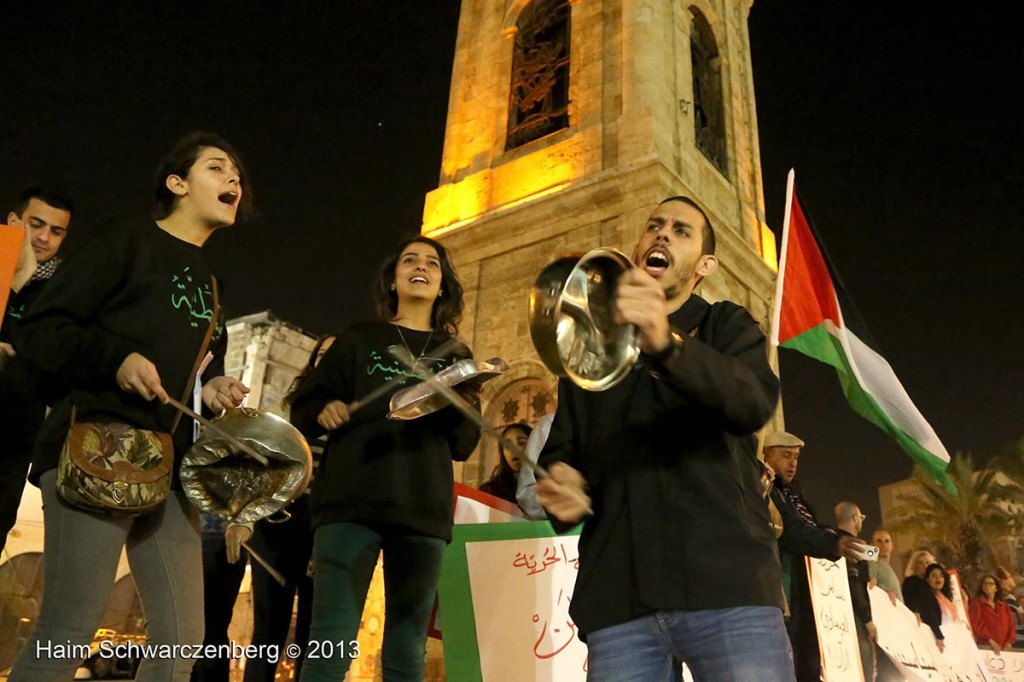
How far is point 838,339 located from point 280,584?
4.77 m

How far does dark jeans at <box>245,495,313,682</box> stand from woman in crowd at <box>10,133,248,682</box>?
130 cm

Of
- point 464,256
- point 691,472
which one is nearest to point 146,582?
point 691,472

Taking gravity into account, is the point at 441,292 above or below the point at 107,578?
above

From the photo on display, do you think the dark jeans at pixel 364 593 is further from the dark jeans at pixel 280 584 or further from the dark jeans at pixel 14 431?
the dark jeans at pixel 14 431

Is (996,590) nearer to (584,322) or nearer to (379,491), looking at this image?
(379,491)

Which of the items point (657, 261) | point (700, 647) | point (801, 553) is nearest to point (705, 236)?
point (657, 261)

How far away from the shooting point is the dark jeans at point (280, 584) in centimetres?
366

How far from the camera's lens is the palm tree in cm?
2600

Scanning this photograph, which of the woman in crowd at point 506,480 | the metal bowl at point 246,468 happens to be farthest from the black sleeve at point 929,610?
the metal bowl at point 246,468

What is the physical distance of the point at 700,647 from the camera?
1.77 metres

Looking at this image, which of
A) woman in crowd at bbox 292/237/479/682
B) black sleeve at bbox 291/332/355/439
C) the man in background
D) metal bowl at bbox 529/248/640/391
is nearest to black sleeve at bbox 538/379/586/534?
metal bowl at bbox 529/248/640/391

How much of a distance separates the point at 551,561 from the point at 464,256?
9.19 metres

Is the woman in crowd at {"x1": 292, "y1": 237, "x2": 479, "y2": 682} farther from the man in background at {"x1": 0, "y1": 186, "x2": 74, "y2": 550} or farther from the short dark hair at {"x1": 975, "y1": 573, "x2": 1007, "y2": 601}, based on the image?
the short dark hair at {"x1": 975, "y1": 573, "x2": 1007, "y2": 601}

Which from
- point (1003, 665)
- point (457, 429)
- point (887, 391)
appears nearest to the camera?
point (457, 429)
